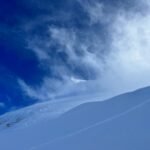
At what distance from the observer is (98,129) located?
12.6 m

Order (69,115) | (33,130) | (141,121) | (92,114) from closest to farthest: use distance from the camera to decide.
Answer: (141,121)
(92,114)
(69,115)
(33,130)

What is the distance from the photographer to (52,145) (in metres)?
13.3

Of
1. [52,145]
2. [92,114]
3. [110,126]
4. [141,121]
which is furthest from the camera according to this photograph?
[92,114]

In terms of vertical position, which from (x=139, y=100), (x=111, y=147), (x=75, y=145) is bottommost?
(x=111, y=147)

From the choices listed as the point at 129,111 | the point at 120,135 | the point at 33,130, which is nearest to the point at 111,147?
the point at 120,135

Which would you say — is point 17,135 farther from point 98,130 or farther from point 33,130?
point 98,130

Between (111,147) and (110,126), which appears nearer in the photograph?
(111,147)

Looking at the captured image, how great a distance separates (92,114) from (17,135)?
16.7 feet

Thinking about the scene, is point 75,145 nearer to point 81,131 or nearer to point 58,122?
point 81,131

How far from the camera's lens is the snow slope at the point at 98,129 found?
10848mm

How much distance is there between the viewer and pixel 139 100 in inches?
533

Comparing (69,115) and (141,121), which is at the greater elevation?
(69,115)

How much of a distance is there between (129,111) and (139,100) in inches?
33.0

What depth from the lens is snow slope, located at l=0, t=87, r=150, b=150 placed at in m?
10.8
